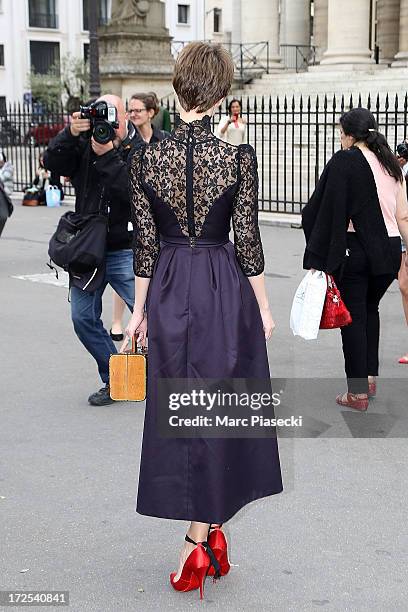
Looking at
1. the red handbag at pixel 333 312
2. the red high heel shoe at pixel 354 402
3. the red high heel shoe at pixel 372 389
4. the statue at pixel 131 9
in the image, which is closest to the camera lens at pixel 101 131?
the red handbag at pixel 333 312

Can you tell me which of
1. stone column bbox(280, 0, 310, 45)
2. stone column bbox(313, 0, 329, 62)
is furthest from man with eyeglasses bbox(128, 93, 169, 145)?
stone column bbox(280, 0, 310, 45)

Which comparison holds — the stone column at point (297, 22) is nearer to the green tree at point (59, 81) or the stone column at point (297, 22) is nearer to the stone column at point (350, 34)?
the stone column at point (350, 34)

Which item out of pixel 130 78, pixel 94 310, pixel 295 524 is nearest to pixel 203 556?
pixel 295 524

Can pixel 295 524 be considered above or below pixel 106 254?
below

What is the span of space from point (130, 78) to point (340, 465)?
20122 mm

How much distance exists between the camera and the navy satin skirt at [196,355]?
3.69 metres

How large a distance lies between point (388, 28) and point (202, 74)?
124ft

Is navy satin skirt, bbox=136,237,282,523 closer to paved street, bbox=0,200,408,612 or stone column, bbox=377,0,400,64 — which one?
paved street, bbox=0,200,408,612

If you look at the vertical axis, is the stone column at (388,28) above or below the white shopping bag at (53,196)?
above

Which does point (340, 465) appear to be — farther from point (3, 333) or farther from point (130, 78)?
point (130, 78)

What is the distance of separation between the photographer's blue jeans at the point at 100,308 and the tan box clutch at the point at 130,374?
6.93 feet

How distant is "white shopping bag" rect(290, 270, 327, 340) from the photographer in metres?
1.17

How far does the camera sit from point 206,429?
147 inches

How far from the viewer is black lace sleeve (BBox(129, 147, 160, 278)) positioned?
3.71 meters
